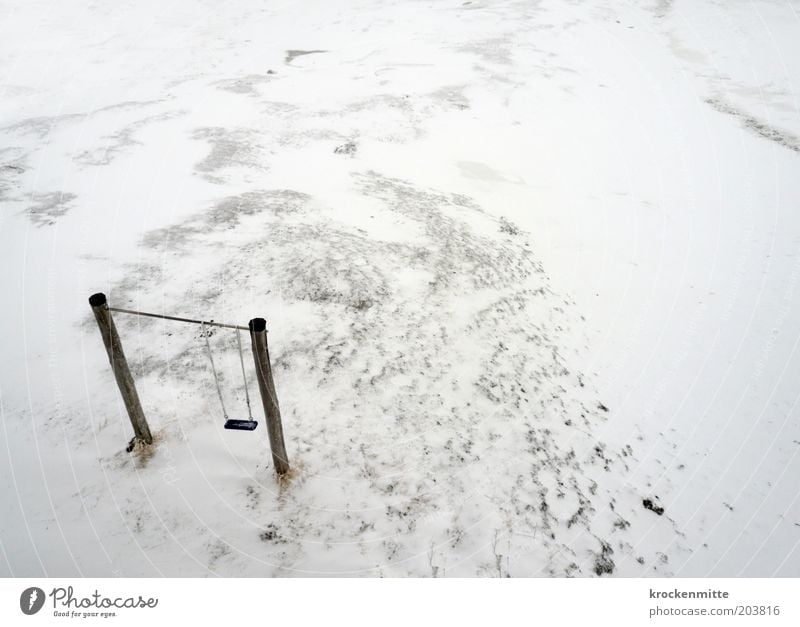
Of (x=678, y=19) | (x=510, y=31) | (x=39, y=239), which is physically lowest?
(x=39, y=239)

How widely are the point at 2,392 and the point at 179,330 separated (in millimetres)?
2785

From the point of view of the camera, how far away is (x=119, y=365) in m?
5.64

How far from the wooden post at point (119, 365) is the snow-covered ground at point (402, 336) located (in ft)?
1.56

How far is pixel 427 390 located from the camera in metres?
7.96

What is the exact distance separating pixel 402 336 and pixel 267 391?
154 inches

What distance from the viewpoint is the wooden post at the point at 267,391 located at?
4.96 m

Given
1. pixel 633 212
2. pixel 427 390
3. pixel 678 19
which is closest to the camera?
pixel 427 390

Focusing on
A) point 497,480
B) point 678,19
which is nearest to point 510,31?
point 678,19

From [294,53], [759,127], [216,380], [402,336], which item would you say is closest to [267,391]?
[216,380]

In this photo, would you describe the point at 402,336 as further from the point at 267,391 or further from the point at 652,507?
the point at 652,507

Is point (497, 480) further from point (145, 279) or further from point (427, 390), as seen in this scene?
point (145, 279)

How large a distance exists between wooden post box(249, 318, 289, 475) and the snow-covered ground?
1.37 ft
